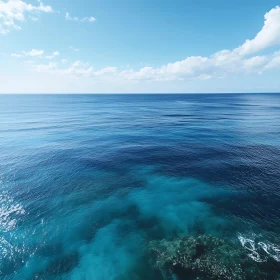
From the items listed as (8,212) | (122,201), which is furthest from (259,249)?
(8,212)

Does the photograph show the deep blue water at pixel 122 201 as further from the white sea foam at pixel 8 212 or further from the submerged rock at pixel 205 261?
the submerged rock at pixel 205 261

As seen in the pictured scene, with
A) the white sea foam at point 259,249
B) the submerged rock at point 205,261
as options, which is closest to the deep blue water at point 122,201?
the white sea foam at point 259,249

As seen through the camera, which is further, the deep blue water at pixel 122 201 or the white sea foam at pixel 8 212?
the white sea foam at pixel 8 212

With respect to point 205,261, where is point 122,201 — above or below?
below

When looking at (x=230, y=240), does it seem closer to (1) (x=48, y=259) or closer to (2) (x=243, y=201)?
(2) (x=243, y=201)

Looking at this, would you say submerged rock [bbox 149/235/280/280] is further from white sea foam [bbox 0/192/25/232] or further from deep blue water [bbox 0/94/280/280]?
white sea foam [bbox 0/192/25/232]

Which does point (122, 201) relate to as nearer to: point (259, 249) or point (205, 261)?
point (205, 261)
